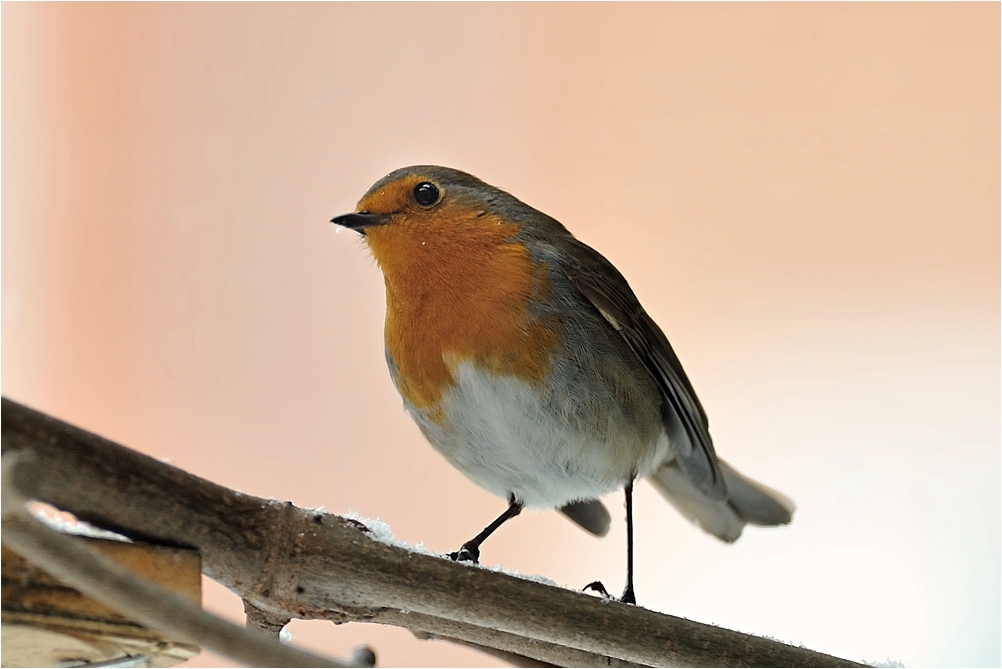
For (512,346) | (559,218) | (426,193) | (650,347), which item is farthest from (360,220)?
(559,218)

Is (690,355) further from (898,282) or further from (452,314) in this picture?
(452,314)

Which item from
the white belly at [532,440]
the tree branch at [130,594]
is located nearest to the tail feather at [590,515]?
the white belly at [532,440]

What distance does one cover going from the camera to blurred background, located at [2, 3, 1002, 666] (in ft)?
7.32

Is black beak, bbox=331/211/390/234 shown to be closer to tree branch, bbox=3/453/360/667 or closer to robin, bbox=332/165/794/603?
robin, bbox=332/165/794/603

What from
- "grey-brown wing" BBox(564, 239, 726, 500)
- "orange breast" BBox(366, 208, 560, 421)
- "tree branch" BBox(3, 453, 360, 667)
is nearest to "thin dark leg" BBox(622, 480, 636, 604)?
"grey-brown wing" BBox(564, 239, 726, 500)

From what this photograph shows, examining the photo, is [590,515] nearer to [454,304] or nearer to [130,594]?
[454,304]

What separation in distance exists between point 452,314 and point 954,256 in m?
2.23

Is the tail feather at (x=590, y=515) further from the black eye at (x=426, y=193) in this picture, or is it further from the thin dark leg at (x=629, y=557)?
the black eye at (x=426, y=193)

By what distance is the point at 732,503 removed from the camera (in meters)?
1.93

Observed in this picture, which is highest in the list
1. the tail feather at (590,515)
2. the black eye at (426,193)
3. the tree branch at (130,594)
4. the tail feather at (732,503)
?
the black eye at (426,193)

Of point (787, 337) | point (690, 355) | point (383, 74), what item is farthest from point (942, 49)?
point (383, 74)

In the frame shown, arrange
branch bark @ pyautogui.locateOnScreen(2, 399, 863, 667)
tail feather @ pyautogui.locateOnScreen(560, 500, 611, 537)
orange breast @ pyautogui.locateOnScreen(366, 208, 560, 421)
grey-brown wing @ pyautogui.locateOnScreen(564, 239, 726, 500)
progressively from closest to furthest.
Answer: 1. branch bark @ pyautogui.locateOnScreen(2, 399, 863, 667)
2. orange breast @ pyautogui.locateOnScreen(366, 208, 560, 421)
3. grey-brown wing @ pyautogui.locateOnScreen(564, 239, 726, 500)
4. tail feather @ pyautogui.locateOnScreen(560, 500, 611, 537)

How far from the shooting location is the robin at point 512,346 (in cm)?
141

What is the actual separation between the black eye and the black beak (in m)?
0.07
